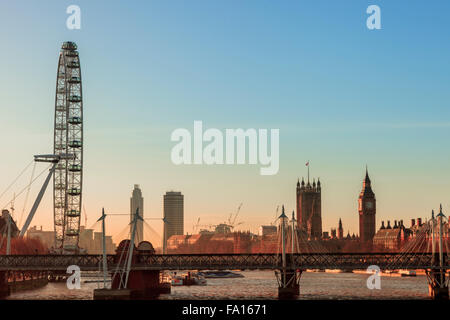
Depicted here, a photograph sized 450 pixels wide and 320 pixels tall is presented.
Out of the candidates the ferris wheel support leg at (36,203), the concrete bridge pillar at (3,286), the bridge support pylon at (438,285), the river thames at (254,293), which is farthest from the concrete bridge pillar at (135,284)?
the bridge support pylon at (438,285)

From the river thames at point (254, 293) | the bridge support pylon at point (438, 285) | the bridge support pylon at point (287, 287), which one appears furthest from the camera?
the river thames at point (254, 293)

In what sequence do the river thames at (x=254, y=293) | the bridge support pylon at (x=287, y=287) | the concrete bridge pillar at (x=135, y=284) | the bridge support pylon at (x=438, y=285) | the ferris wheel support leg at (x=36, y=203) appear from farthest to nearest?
the ferris wheel support leg at (x=36, y=203) → the river thames at (x=254, y=293) → the bridge support pylon at (x=287, y=287) → the bridge support pylon at (x=438, y=285) → the concrete bridge pillar at (x=135, y=284)

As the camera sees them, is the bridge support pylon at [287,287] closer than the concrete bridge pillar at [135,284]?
No

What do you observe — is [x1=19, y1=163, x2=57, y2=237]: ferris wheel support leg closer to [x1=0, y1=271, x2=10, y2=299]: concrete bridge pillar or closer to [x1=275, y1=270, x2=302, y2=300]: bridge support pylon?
[x1=0, y1=271, x2=10, y2=299]: concrete bridge pillar

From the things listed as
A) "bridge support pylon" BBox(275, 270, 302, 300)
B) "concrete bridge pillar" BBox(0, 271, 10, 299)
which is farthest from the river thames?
"bridge support pylon" BBox(275, 270, 302, 300)

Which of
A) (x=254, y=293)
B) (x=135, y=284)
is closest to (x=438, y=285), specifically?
(x=254, y=293)

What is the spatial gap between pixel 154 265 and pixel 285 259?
49.5 ft

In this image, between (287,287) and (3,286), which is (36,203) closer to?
(3,286)

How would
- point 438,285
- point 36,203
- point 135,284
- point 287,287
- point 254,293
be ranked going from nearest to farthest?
point 438,285
point 287,287
point 135,284
point 254,293
point 36,203

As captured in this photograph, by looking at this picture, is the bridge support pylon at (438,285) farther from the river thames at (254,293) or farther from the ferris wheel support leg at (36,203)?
the ferris wheel support leg at (36,203)

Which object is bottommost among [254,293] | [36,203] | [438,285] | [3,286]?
[254,293]
